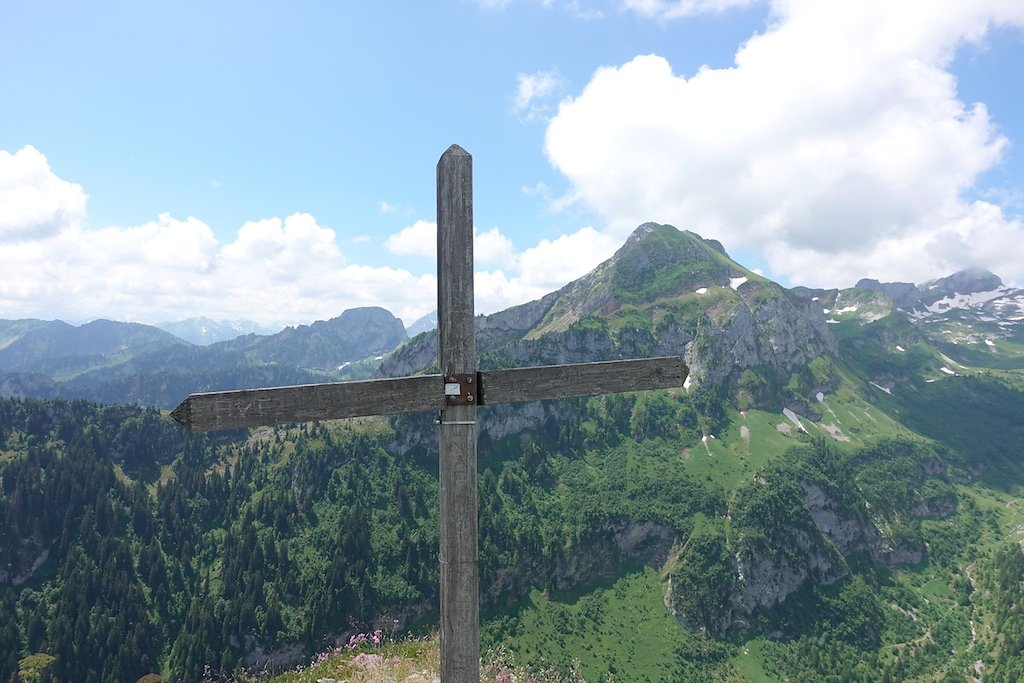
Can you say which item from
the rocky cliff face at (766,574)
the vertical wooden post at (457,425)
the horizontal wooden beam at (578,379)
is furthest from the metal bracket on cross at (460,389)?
the rocky cliff face at (766,574)

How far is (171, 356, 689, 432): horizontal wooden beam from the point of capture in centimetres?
418

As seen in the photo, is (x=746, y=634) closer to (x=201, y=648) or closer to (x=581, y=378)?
(x=201, y=648)

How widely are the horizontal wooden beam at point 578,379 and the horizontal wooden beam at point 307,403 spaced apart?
0.61 meters

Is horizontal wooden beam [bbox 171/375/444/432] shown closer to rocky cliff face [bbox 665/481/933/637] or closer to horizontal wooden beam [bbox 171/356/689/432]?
horizontal wooden beam [bbox 171/356/689/432]

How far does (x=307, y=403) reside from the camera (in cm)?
453

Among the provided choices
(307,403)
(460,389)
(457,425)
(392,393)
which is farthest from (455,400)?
(307,403)

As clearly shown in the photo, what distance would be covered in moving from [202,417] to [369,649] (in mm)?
9729

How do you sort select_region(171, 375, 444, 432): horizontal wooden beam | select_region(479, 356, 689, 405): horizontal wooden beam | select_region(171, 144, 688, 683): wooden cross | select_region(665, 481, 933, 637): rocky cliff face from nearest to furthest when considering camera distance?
1. select_region(171, 375, 444, 432): horizontal wooden beam
2. select_region(171, 144, 688, 683): wooden cross
3. select_region(479, 356, 689, 405): horizontal wooden beam
4. select_region(665, 481, 933, 637): rocky cliff face

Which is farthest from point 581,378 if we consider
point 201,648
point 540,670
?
point 201,648

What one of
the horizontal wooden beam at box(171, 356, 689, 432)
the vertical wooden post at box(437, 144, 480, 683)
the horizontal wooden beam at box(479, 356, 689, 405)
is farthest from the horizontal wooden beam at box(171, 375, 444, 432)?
the horizontal wooden beam at box(479, 356, 689, 405)

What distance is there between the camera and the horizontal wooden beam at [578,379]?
5215mm

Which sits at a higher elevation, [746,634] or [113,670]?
[113,670]

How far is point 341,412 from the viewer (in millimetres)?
4719

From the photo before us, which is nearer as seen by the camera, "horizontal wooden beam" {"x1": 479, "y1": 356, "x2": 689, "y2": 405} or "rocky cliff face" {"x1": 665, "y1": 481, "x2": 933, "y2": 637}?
"horizontal wooden beam" {"x1": 479, "y1": 356, "x2": 689, "y2": 405}
